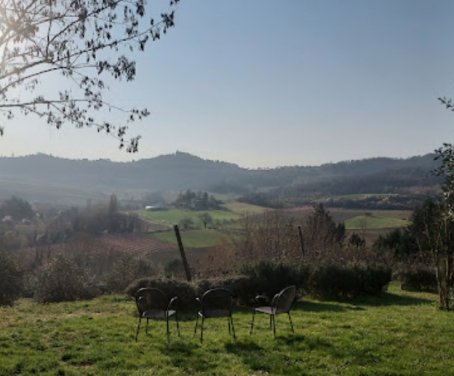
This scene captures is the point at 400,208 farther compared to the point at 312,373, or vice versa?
the point at 400,208

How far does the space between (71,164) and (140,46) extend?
159 m

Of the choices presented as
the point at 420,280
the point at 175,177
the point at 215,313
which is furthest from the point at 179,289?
the point at 175,177

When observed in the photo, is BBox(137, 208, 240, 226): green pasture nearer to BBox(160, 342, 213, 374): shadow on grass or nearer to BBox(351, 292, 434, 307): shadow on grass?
BBox(351, 292, 434, 307): shadow on grass

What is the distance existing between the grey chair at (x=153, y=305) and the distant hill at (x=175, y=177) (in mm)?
72095

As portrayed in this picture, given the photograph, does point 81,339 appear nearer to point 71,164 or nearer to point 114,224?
point 114,224

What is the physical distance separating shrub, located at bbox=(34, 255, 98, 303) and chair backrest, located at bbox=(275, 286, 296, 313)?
11706 millimetres

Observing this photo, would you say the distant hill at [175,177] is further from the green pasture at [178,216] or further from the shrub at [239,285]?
the shrub at [239,285]

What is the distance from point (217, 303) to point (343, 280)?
824cm

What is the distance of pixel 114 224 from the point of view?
6169 centimetres

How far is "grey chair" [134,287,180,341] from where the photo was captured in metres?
8.66

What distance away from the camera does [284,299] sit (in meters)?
8.83

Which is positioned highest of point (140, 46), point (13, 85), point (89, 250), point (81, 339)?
point (140, 46)

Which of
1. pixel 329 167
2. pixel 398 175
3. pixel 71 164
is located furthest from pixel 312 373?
pixel 71 164

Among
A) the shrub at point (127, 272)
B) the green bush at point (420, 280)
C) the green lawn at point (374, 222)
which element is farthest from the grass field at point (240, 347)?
the green lawn at point (374, 222)
